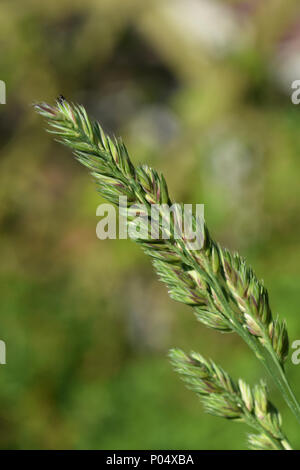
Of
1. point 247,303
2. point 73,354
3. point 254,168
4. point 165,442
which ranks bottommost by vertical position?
point 165,442

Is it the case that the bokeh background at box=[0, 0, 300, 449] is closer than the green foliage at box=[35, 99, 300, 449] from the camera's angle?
No

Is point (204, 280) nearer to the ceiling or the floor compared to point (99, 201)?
nearer to the floor

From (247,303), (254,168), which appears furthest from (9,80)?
(247,303)

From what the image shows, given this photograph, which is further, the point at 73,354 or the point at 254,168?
the point at 254,168

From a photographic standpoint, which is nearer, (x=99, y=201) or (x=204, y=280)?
(x=204, y=280)

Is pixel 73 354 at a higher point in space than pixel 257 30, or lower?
lower

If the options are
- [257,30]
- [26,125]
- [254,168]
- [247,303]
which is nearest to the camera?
[247,303]

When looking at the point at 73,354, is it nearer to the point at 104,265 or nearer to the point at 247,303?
the point at 104,265

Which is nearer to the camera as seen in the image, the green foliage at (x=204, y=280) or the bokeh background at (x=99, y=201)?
the green foliage at (x=204, y=280)
